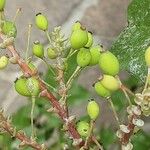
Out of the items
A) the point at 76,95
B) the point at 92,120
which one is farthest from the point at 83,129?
the point at 76,95

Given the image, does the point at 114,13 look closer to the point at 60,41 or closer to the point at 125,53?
the point at 125,53

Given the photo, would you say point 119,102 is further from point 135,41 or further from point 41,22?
point 41,22

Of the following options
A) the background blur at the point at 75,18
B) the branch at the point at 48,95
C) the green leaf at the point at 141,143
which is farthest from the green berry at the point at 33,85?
the background blur at the point at 75,18

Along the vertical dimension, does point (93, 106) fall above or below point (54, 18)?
above

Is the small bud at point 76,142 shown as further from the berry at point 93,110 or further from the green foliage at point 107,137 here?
the green foliage at point 107,137

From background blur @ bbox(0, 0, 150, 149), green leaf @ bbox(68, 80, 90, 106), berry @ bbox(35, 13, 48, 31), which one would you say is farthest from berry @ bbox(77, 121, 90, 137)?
background blur @ bbox(0, 0, 150, 149)

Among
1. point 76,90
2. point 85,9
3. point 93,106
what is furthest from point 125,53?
point 85,9

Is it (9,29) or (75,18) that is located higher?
(9,29)
